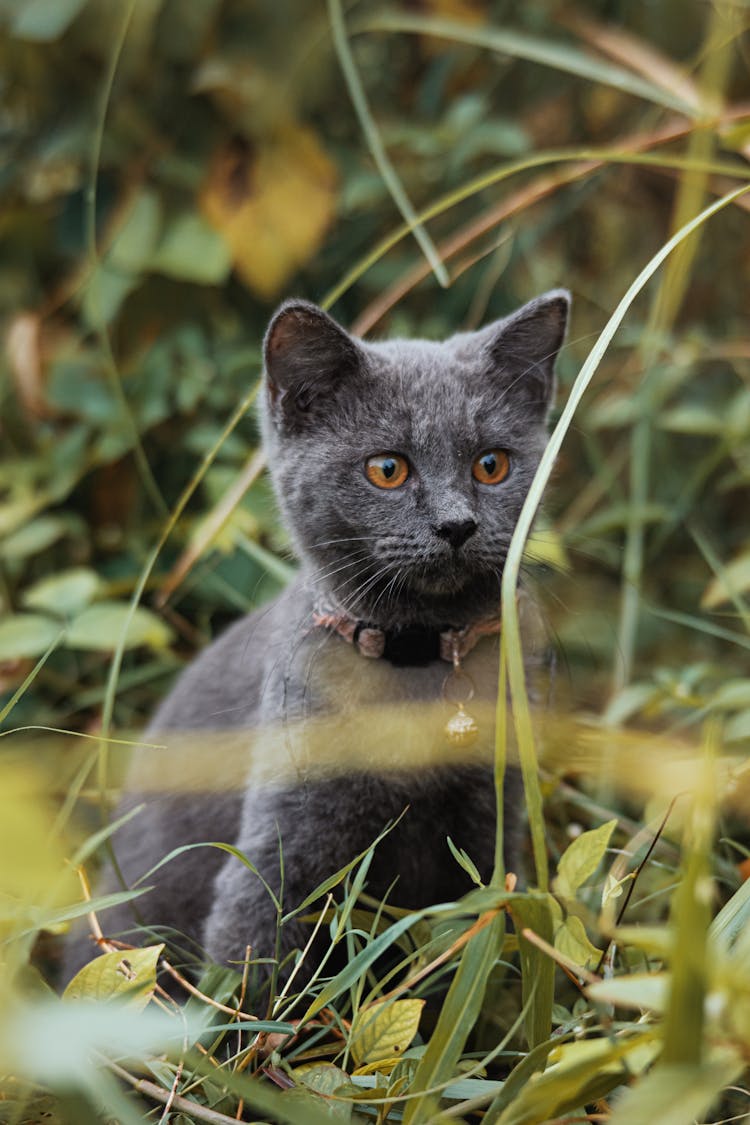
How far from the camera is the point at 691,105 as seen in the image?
1703 mm

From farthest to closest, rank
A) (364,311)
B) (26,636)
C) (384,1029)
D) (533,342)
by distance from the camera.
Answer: (364,311), (26,636), (533,342), (384,1029)

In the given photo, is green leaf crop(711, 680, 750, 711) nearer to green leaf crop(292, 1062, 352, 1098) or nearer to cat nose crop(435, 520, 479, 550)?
cat nose crop(435, 520, 479, 550)

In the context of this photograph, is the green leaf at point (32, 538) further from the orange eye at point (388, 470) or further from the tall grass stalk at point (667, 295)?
the tall grass stalk at point (667, 295)

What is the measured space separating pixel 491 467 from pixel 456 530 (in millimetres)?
182

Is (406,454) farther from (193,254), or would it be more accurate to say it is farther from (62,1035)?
(193,254)

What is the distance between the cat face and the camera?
1.28 m

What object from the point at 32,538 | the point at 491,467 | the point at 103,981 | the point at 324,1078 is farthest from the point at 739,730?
the point at 32,538

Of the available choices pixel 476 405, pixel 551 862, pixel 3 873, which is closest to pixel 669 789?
pixel 551 862

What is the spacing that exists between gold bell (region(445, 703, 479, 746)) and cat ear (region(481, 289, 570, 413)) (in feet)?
1.59

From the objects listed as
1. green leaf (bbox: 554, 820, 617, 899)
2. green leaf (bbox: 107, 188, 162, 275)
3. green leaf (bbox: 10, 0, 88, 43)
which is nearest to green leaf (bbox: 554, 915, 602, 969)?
green leaf (bbox: 554, 820, 617, 899)

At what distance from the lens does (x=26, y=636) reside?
1.82m

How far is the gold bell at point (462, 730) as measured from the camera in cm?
129

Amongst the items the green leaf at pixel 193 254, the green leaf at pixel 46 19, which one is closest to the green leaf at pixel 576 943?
the green leaf at pixel 193 254

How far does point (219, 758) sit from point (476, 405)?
673mm
